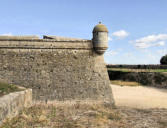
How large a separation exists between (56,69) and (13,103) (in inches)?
255

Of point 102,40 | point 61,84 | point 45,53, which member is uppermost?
point 102,40

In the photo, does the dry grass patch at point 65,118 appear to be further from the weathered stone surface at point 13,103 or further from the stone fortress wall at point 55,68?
the stone fortress wall at point 55,68

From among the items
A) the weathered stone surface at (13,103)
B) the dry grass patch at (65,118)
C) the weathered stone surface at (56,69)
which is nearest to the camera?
the weathered stone surface at (13,103)

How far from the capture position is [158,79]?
3381 centimetres

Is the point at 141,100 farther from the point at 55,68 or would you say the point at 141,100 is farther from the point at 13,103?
the point at 13,103

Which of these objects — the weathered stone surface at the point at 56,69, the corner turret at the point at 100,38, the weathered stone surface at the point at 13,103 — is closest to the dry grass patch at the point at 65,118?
the weathered stone surface at the point at 13,103

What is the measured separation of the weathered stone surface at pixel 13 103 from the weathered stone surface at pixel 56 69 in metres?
1.61

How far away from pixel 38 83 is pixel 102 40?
781cm

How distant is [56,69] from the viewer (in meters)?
16.3

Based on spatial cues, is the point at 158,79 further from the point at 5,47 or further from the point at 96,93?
the point at 5,47

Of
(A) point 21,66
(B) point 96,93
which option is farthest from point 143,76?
(A) point 21,66

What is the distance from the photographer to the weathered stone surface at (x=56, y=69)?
51.4 feet

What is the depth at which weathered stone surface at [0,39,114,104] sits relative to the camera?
51.4ft

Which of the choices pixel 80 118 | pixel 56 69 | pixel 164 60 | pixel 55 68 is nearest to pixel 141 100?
pixel 80 118
